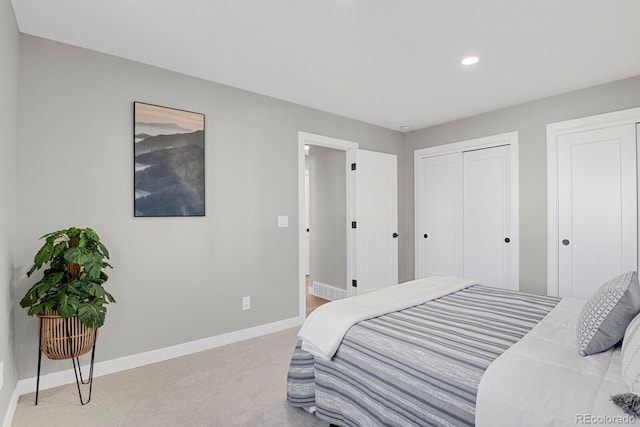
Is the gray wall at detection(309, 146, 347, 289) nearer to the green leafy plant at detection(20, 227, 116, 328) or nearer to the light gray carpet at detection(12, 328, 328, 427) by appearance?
the light gray carpet at detection(12, 328, 328, 427)

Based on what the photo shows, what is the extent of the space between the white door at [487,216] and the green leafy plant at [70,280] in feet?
12.8

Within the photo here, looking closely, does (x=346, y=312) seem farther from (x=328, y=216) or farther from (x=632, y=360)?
(x=328, y=216)

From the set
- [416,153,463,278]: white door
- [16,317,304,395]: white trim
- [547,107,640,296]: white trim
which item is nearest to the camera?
[16,317,304,395]: white trim

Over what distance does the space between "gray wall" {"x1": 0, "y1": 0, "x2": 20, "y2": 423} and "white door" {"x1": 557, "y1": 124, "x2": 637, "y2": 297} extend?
4483 millimetres

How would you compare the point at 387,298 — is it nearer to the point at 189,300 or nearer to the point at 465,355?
the point at 465,355

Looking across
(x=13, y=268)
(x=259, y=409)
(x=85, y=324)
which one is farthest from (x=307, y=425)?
(x=13, y=268)

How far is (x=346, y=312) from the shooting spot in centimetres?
189

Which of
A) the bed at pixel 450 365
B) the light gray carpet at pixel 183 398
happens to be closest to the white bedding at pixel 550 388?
the bed at pixel 450 365

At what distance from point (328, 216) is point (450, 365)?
11.9ft

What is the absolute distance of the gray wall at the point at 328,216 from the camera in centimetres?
462

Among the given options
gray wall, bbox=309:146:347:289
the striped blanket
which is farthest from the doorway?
the striped blanket

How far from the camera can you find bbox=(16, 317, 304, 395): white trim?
2.30m

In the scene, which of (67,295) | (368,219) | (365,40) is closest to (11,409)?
(67,295)

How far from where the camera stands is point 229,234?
3184 mm
